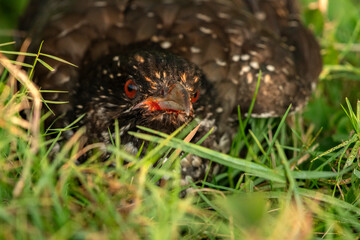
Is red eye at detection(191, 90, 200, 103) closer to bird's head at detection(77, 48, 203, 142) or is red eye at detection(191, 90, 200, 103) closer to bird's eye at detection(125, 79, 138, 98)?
bird's head at detection(77, 48, 203, 142)

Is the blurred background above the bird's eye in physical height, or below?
below

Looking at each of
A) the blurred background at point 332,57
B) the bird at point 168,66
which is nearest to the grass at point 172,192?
the blurred background at point 332,57

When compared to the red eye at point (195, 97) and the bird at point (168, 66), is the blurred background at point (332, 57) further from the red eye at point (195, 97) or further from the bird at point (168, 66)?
the red eye at point (195, 97)

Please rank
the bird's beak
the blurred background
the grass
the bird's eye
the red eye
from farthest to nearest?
the blurred background < the red eye < the bird's eye < the bird's beak < the grass

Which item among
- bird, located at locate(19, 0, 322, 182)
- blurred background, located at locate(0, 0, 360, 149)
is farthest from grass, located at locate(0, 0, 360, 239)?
bird, located at locate(19, 0, 322, 182)

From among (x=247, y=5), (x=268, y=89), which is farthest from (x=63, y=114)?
(x=247, y=5)

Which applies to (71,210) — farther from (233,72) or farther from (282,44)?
(282,44)

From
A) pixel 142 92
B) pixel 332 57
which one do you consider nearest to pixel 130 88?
pixel 142 92
